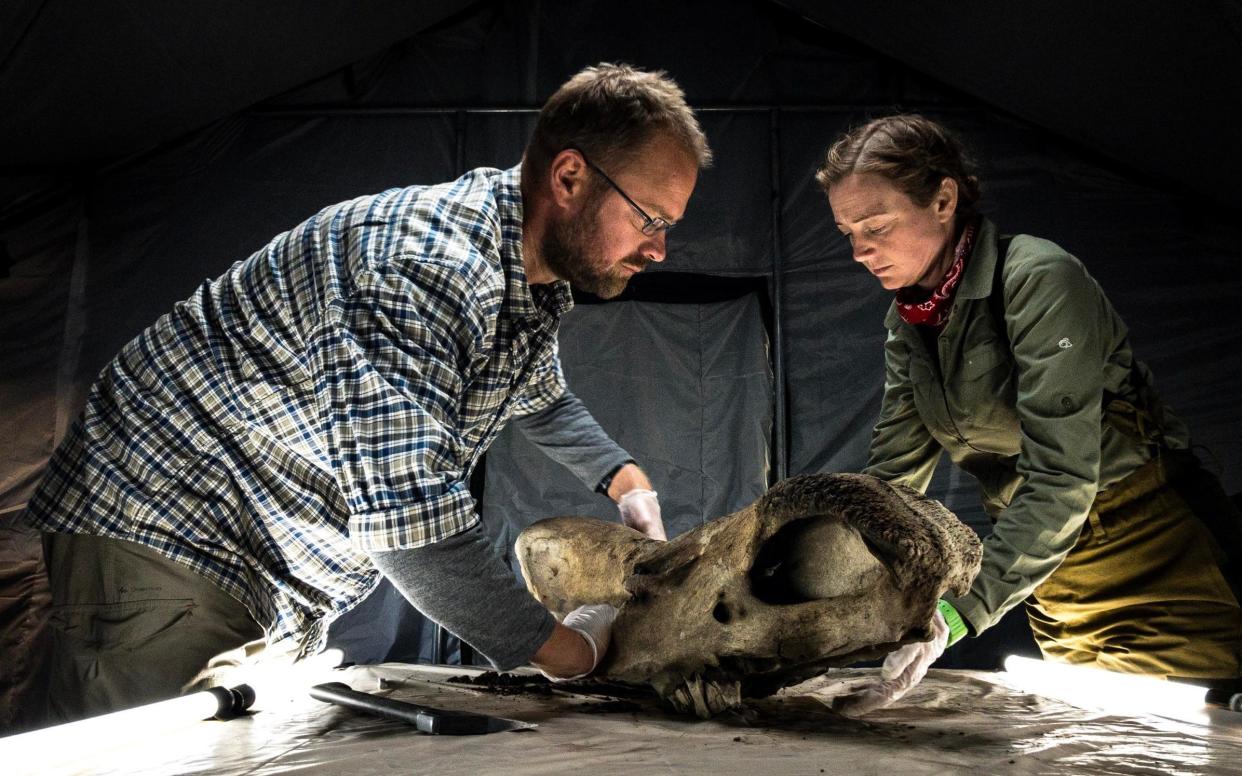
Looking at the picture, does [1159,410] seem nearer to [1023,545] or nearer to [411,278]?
[1023,545]

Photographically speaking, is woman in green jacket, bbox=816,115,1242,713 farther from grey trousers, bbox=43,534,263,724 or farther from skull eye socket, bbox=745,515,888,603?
grey trousers, bbox=43,534,263,724

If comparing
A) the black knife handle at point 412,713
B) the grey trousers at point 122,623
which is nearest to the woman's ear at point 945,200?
the black knife handle at point 412,713

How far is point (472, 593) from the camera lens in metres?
1.43

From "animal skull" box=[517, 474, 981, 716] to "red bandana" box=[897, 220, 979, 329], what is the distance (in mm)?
707

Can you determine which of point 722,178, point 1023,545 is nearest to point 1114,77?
point 722,178

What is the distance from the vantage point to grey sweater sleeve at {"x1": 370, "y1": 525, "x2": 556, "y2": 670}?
1.41 m

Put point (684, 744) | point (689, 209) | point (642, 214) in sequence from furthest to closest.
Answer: point (689, 209) < point (642, 214) < point (684, 744)

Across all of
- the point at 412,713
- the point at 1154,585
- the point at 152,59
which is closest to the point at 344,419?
the point at 412,713

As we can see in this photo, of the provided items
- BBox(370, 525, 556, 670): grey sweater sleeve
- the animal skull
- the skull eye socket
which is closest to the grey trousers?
BBox(370, 525, 556, 670): grey sweater sleeve

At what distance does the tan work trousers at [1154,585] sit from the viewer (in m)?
1.90

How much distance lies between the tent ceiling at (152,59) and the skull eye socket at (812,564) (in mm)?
3027

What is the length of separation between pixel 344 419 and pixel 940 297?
1259mm

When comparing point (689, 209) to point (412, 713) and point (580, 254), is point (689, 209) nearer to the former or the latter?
point (580, 254)

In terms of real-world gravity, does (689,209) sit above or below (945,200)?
above
